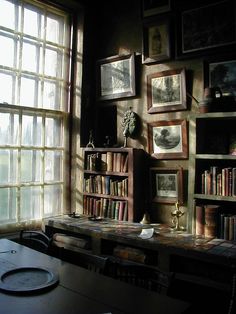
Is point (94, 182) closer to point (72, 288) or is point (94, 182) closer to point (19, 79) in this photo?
point (19, 79)

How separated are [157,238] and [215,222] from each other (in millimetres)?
516

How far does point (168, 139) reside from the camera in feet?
11.4

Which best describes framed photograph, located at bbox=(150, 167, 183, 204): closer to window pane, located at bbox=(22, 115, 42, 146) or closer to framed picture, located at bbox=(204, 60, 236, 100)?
framed picture, located at bbox=(204, 60, 236, 100)

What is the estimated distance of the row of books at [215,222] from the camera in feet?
9.10

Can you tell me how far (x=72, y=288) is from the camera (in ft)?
5.73

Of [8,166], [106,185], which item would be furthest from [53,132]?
[106,185]

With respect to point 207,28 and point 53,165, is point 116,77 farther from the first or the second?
point 53,165

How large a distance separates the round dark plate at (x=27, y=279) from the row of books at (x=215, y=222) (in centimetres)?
146

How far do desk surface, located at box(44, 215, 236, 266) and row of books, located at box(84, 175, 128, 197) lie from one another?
32 centimetres

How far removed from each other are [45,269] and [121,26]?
119 inches

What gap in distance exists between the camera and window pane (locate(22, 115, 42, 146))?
12.1ft

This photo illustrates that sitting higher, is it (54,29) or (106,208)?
(54,29)

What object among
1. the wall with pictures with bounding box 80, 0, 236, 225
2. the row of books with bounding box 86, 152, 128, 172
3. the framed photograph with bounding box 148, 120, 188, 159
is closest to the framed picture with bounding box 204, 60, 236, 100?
the wall with pictures with bounding box 80, 0, 236, 225

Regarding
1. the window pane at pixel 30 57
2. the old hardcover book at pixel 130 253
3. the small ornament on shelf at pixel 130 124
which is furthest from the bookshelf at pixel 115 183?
the window pane at pixel 30 57
